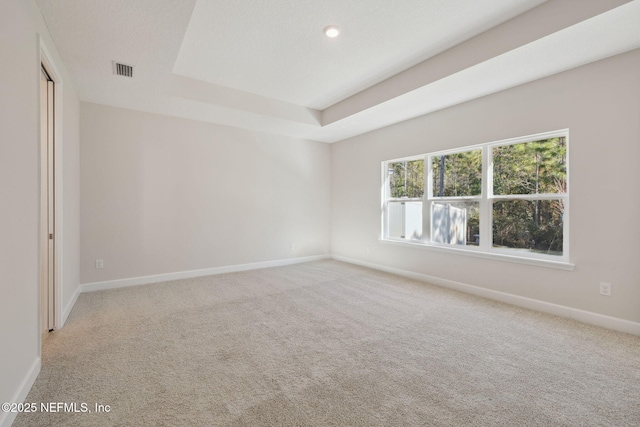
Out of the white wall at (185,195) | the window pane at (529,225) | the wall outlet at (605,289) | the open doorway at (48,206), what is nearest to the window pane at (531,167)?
the window pane at (529,225)

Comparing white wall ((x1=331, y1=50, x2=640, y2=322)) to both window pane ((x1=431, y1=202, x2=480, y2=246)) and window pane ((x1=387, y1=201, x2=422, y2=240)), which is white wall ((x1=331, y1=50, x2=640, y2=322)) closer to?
window pane ((x1=431, y1=202, x2=480, y2=246))

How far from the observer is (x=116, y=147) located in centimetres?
400

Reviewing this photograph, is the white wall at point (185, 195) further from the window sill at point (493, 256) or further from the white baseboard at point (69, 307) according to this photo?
A: the window sill at point (493, 256)

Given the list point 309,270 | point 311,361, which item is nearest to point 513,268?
point 311,361

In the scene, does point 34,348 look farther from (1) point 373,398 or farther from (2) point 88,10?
(2) point 88,10

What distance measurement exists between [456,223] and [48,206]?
15.7 feet

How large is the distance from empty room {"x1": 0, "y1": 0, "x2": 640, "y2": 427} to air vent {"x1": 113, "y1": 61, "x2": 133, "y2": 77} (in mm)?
22

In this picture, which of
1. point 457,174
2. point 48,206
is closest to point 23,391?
point 48,206

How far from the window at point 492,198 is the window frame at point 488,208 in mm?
10

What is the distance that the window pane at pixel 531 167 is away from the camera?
317 centimetres

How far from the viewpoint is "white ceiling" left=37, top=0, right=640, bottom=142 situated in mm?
2281

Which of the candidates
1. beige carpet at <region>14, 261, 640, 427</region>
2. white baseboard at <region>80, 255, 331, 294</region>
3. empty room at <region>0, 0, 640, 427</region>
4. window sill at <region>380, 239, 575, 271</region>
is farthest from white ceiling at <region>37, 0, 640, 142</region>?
beige carpet at <region>14, 261, 640, 427</region>

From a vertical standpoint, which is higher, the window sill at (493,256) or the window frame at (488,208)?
the window frame at (488,208)

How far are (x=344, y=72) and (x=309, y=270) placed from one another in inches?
127
